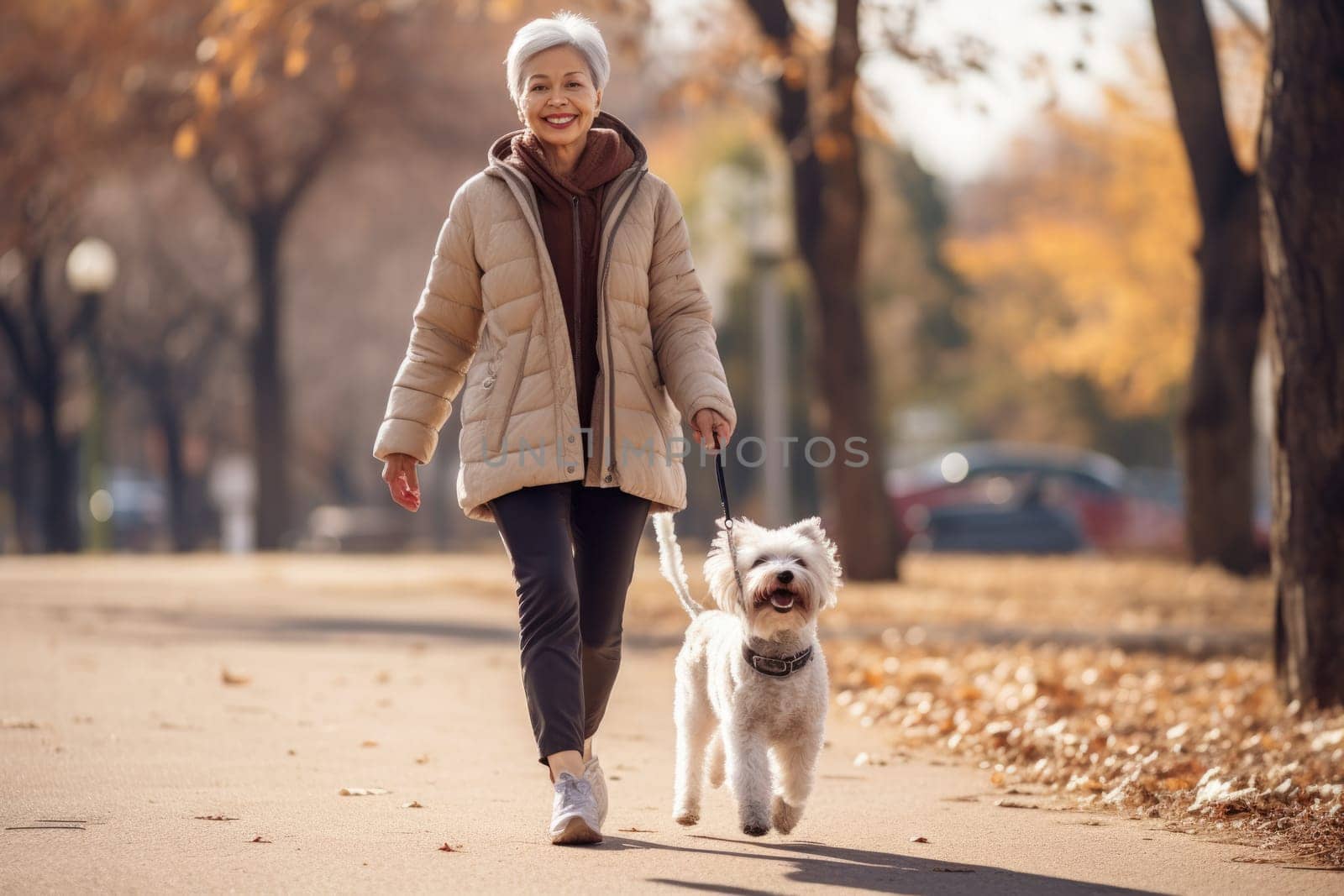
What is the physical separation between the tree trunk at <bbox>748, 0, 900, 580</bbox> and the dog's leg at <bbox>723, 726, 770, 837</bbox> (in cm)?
1182

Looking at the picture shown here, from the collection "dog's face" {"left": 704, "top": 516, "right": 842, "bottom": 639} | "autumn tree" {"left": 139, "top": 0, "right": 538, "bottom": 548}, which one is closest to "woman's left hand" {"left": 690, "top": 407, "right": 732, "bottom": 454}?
"dog's face" {"left": 704, "top": 516, "right": 842, "bottom": 639}

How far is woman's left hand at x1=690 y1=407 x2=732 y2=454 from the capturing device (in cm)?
594

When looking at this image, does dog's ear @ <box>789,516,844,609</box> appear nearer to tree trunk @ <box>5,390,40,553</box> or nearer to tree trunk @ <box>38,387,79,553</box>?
tree trunk @ <box>38,387,79,553</box>

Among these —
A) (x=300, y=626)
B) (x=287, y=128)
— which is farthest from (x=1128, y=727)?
(x=287, y=128)

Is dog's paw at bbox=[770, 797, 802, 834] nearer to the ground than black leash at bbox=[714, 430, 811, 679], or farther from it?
nearer to the ground

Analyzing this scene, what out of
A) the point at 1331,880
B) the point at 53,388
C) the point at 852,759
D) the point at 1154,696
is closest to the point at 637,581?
the point at 1154,696

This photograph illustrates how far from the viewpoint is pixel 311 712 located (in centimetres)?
913

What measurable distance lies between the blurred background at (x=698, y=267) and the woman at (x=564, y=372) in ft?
26.1

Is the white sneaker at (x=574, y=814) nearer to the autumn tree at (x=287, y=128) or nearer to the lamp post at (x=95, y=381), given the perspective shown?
the autumn tree at (x=287, y=128)

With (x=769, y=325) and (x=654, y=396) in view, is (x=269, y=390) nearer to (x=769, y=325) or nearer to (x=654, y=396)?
(x=769, y=325)

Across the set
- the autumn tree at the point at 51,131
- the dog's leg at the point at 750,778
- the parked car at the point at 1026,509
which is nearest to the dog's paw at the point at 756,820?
the dog's leg at the point at 750,778

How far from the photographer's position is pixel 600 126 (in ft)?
21.0

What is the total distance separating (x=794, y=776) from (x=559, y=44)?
2295mm

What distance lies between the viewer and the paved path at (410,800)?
5.38 m
